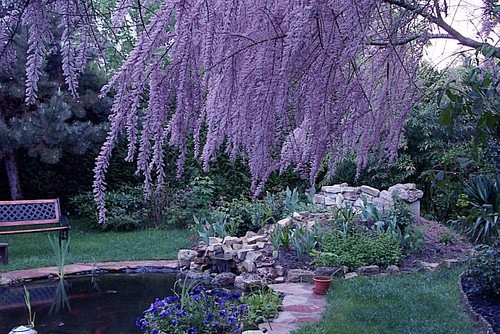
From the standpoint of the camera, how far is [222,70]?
1.35 metres

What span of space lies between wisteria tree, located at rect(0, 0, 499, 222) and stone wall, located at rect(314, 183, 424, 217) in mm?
6771

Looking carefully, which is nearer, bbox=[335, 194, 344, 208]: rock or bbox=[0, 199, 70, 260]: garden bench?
bbox=[0, 199, 70, 260]: garden bench

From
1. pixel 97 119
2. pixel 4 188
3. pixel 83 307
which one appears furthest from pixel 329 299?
pixel 4 188

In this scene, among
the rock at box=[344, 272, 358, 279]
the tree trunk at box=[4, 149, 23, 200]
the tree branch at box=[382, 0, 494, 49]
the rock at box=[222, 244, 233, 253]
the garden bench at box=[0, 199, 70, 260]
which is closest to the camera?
the tree branch at box=[382, 0, 494, 49]

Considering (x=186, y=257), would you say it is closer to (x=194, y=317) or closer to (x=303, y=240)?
(x=303, y=240)

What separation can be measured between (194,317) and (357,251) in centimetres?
287

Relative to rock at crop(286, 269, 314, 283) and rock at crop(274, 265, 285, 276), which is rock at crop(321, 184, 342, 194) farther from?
rock at crop(286, 269, 314, 283)

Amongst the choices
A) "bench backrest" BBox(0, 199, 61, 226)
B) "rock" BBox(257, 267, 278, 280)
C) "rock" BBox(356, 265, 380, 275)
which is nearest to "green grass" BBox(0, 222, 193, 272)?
"bench backrest" BBox(0, 199, 61, 226)

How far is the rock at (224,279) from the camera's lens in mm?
6523

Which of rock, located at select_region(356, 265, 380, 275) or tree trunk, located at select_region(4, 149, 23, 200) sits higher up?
tree trunk, located at select_region(4, 149, 23, 200)

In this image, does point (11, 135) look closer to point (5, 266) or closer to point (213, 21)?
point (5, 266)

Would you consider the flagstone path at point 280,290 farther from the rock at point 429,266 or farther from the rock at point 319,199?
the rock at point 319,199

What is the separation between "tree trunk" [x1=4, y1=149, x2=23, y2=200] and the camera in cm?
1016

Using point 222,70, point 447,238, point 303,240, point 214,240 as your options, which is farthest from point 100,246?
point 222,70
